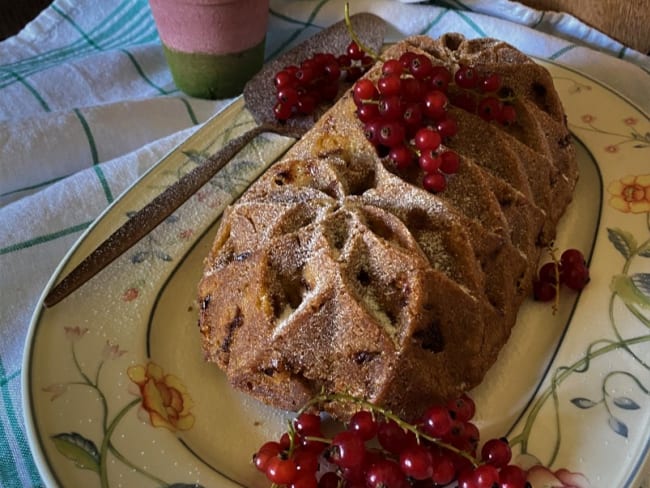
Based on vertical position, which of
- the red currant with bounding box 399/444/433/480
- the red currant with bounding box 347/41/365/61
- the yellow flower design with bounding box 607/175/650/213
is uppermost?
the red currant with bounding box 347/41/365/61

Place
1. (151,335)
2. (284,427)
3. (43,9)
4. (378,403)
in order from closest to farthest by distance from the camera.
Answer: (378,403) → (284,427) → (151,335) → (43,9)

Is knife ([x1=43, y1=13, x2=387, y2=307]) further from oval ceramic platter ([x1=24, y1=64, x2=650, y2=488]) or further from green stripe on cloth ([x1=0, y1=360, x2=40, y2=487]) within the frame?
green stripe on cloth ([x1=0, y1=360, x2=40, y2=487])

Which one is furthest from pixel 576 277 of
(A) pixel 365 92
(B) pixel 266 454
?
(B) pixel 266 454

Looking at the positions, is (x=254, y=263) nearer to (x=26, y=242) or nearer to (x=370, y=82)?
(x=370, y=82)

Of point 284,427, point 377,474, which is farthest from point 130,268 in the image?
point 377,474

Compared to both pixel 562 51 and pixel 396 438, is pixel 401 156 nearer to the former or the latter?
pixel 396 438

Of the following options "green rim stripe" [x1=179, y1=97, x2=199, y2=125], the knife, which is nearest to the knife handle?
the knife
